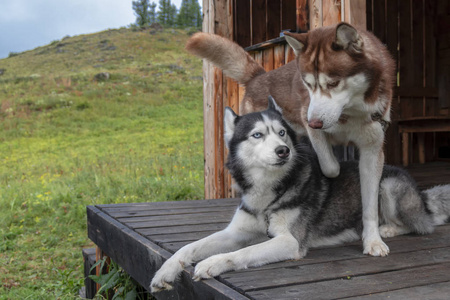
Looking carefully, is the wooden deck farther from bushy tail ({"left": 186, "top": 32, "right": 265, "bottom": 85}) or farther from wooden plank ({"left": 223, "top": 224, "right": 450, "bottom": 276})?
bushy tail ({"left": 186, "top": 32, "right": 265, "bottom": 85})

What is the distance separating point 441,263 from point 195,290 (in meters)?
1.23

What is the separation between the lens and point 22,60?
3703 cm

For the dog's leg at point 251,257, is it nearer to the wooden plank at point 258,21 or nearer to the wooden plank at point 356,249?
the wooden plank at point 356,249

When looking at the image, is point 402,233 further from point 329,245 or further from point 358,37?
point 358,37

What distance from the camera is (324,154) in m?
2.89

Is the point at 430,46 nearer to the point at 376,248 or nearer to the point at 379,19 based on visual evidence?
the point at 379,19

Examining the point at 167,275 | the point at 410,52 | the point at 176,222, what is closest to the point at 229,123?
the point at 167,275

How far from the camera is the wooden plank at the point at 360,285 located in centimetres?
194

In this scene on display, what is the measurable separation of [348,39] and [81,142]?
48.6ft

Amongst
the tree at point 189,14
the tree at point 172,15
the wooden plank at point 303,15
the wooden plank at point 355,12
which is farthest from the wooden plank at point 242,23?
the tree at point 172,15

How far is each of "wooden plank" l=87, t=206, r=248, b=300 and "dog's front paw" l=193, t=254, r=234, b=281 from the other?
41mm

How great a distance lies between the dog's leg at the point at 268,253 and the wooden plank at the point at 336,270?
0.06m

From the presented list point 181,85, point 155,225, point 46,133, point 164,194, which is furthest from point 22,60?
point 155,225

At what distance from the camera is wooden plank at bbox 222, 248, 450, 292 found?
6.97 feet
